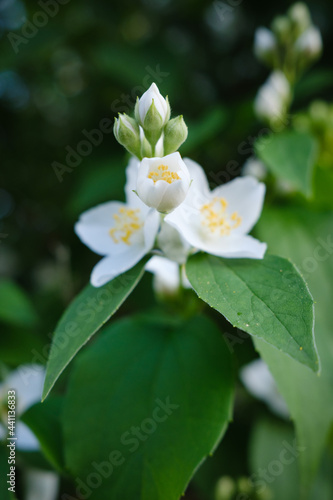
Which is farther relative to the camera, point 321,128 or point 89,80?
point 89,80

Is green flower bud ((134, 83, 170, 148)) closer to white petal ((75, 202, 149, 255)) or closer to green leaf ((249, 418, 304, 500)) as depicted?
white petal ((75, 202, 149, 255))

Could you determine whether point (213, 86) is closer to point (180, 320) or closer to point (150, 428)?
point (180, 320)

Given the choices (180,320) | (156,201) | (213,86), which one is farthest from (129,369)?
(213,86)

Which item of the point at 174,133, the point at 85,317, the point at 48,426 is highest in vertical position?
the point at 174,133

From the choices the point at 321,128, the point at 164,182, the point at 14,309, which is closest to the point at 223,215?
the point at 164,182

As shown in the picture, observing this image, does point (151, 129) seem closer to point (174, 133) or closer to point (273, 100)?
point (174, 133)

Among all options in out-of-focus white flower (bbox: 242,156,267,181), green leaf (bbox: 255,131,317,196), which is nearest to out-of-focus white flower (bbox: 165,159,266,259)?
green leaf (bbox: 255,131,317,196)
